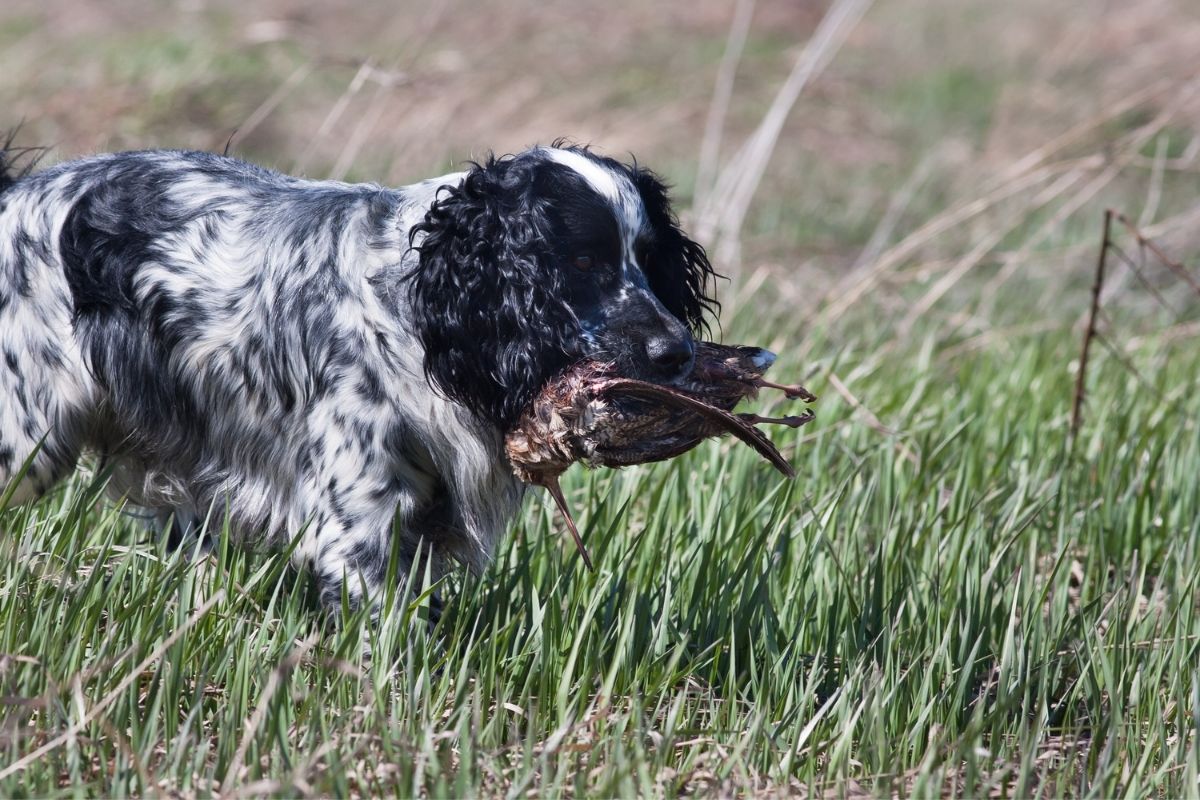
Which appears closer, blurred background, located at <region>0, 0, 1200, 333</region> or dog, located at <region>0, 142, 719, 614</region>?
dog, located at <region>0, 142, 719, 614</region>

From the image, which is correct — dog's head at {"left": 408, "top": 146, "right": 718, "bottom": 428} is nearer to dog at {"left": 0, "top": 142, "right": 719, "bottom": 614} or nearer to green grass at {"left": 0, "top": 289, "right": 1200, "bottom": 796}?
dog at {"left": 0, "top": 142, "right": 719, "bottom": 614}

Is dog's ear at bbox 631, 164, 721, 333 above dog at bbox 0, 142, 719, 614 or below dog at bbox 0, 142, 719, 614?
above

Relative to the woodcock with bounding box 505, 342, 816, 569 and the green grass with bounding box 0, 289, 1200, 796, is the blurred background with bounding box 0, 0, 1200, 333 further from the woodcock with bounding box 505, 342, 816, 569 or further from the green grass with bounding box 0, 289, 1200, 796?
the green grass with bounding box 0, 289, 1200, 796

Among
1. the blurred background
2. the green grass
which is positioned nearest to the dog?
the green grass

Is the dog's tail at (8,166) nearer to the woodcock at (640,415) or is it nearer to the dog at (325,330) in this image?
the dog at (325,330)

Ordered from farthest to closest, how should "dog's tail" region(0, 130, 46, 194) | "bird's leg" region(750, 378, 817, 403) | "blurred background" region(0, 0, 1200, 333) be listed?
"blurred background" region(0, 0, 1200, 333), "dog's tail" region(0, 130, 46, 194), "bird's leg" region(750, 378, 817, 403)

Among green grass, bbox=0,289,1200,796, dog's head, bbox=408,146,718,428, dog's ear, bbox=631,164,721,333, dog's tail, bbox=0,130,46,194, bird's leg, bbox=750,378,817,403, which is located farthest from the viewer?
dog's tail, bbox=0,130,46,194

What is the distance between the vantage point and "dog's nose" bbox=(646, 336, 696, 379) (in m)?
2.85

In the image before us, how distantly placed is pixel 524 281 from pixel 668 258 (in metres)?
0.44

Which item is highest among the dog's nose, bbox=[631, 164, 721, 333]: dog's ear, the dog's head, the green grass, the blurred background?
the blurred background

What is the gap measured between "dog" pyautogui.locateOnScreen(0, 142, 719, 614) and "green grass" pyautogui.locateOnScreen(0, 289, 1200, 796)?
0.53ft

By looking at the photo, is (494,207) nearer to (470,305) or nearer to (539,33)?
(470,305)

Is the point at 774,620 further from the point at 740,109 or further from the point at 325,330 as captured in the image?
the point at 740,109

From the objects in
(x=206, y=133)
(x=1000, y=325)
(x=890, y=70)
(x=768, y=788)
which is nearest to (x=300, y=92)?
(x=206, y=133)
